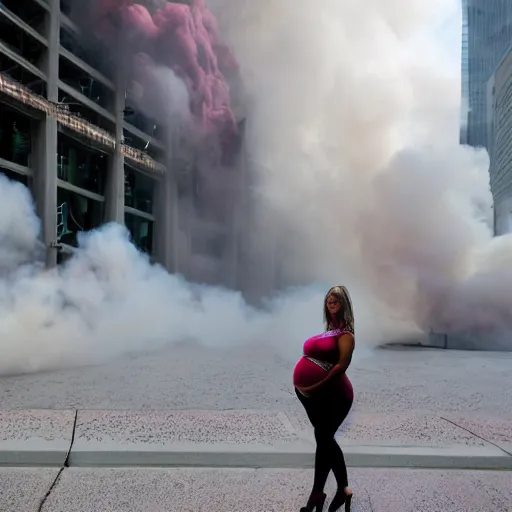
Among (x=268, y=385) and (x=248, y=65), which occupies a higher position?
(x=248, y=65)

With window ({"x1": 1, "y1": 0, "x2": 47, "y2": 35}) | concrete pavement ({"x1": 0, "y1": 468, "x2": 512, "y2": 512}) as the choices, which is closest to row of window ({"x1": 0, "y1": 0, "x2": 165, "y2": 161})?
window ({"x1": 1, "y1": 0, "x2": 47, "y2": 35})

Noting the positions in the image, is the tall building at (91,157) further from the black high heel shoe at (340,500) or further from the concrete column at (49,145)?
the black high heel shoe at (340,500)

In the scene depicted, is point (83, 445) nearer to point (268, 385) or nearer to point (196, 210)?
point (268, 385)

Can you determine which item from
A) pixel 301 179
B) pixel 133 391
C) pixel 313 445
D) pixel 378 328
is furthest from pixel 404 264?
pixel 313 445

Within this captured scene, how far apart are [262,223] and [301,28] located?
18.9ft

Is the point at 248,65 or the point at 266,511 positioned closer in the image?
the point at 266,511

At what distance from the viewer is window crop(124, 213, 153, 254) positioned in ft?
61.7

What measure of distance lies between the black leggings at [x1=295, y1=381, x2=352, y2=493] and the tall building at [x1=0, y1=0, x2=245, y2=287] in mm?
10749

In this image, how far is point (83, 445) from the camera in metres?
4.12

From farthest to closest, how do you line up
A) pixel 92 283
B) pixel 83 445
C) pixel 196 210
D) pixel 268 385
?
pixel 196 210, pixel 92 283, pixel 268 385, pixel 83 445

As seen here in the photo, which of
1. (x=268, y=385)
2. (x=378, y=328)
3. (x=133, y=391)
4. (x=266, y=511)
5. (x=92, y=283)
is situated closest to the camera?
→ (x=266, y=511)

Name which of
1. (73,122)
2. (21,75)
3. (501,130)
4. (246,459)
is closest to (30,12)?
(21,75)

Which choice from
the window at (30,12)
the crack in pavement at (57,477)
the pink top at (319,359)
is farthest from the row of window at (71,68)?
the pink top at (319,359)

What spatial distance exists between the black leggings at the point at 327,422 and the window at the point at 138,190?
52.6ft
